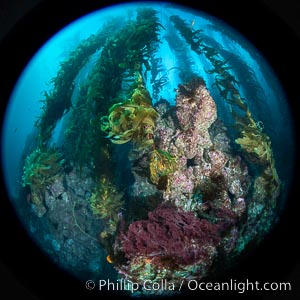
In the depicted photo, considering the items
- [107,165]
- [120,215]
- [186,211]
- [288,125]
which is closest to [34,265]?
[120,215]

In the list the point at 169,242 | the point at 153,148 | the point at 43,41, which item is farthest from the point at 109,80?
the point at 169,242

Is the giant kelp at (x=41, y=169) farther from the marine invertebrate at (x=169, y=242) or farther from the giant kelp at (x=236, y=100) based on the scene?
the giant kelp at (x=236, y=100)

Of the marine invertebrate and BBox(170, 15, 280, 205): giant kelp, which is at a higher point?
BBox(170, 15, 280, 205): giant kelp

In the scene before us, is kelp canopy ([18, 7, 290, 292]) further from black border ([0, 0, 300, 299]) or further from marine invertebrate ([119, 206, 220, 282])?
black border ([0, 0, 300, 299])

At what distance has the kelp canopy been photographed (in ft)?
11.3

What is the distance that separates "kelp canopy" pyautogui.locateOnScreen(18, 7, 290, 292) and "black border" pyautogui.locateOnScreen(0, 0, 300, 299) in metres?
0.55

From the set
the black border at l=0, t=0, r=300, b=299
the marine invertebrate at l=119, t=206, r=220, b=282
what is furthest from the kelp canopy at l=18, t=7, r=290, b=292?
the black border at l=0, t=0, r=300, b=299

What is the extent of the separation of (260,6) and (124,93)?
182 centimetres

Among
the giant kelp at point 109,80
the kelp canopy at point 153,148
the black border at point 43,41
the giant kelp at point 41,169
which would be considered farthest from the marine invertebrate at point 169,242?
the giant kelp at point 41,169

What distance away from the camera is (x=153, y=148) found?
12.2 feet

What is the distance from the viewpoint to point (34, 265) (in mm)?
2773

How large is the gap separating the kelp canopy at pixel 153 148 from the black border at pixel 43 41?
55cm

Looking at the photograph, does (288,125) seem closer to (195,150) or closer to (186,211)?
(195,150)

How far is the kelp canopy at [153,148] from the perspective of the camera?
3445 mm
